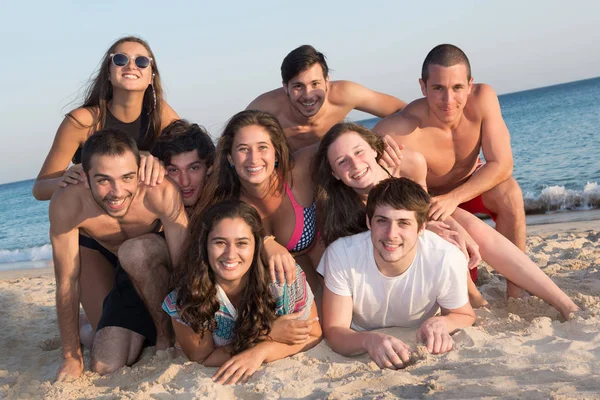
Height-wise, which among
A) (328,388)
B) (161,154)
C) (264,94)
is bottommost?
(328,388)

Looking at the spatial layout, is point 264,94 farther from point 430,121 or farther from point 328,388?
point 328,388

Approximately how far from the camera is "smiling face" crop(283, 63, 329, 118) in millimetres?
5379

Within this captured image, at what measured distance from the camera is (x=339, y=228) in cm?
409

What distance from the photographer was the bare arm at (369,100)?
5754 mm

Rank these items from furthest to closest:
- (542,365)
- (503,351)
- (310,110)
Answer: (310,110), (503,351), (542,365)

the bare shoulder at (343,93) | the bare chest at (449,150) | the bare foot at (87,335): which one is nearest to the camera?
the bare foot at (87,335)

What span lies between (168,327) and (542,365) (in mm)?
2496

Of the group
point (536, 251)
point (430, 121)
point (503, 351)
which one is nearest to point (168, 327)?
point (503, 351)

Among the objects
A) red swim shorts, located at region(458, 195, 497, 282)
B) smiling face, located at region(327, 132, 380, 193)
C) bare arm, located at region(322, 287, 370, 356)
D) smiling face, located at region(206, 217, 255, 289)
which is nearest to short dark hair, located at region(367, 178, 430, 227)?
smiling face, located at region(327, 132, 380, 193)

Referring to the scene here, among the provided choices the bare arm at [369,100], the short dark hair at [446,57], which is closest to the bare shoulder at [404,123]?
the short dark hair at [446,57]

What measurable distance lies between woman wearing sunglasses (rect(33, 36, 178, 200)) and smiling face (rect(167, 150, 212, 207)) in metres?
0.45

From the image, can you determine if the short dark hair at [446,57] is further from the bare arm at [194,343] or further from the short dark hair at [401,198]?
the bare arm at [194,343]

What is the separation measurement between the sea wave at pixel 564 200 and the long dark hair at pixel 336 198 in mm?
7370

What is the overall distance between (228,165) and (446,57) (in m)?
1.91
